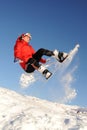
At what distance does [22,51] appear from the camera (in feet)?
66.6

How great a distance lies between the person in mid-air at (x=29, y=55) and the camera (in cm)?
2028

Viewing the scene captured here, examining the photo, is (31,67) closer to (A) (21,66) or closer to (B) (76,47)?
(A) (21,66)

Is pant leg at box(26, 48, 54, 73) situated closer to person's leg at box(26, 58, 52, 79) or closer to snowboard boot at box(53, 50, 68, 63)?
person's leg at box(26, 58, 52, 79)

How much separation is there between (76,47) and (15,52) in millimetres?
4914

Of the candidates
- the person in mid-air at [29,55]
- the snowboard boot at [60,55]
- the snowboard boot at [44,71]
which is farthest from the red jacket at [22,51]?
the snowboard boot at [60,55]

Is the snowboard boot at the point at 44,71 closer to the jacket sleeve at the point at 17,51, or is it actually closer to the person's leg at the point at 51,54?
the person's leg at the point at 51,54

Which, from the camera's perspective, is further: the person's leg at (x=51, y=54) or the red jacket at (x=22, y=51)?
the red jacket at (x=22, y=51)

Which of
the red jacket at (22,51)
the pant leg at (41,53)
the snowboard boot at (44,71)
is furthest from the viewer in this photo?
the snowboard boot at (44,71)

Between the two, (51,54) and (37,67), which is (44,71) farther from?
(51,54)

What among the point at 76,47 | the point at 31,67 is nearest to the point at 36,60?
the point at 31,67

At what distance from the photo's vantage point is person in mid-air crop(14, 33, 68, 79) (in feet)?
66.5

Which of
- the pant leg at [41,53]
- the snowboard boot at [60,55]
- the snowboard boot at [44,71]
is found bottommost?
the snowboard boot at [44,71]

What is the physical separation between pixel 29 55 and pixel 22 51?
51 centimetres

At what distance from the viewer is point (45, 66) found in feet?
69.2
